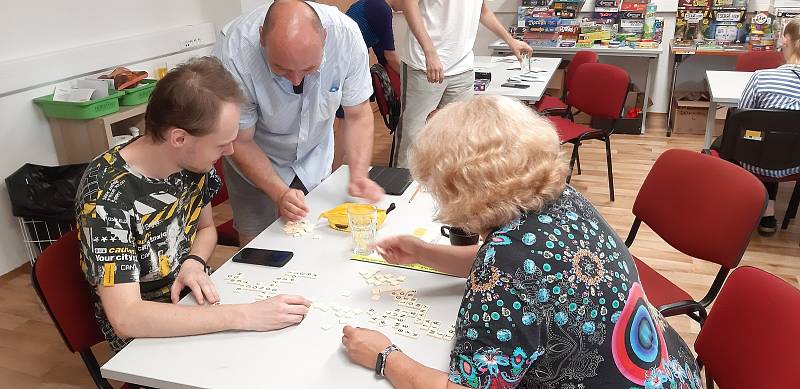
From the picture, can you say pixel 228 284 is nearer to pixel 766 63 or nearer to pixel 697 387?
pixel 697 387

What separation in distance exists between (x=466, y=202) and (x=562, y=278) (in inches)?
8.5

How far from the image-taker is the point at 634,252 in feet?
10.9

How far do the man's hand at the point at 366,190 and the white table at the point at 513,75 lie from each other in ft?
4.86

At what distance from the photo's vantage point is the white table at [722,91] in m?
3.53

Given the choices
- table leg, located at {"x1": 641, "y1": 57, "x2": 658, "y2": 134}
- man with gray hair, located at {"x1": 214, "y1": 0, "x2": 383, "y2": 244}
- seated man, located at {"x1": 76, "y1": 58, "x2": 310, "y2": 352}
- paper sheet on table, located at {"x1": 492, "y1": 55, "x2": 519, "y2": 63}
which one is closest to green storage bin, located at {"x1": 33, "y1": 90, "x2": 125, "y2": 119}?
man with gray hair, located at {"x1": 214, "y1": 0, "x2": 383, "y2": 244}

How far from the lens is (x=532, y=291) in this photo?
1.03 m

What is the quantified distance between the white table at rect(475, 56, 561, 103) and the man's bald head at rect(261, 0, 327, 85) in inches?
66.1

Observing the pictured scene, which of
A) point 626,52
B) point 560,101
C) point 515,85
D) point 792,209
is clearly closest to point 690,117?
point 626,52

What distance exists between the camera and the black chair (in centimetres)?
298

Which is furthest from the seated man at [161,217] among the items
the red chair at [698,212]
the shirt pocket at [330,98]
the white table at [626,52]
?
the white table at [626,52]

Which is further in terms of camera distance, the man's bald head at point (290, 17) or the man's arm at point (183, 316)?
the man's bald head at point (290, 17)

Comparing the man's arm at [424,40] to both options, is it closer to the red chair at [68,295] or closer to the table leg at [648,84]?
the red chair at [68,295]

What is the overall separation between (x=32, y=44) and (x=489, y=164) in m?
3.24

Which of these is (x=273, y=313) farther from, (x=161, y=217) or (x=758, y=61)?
(x=758, y=61)
